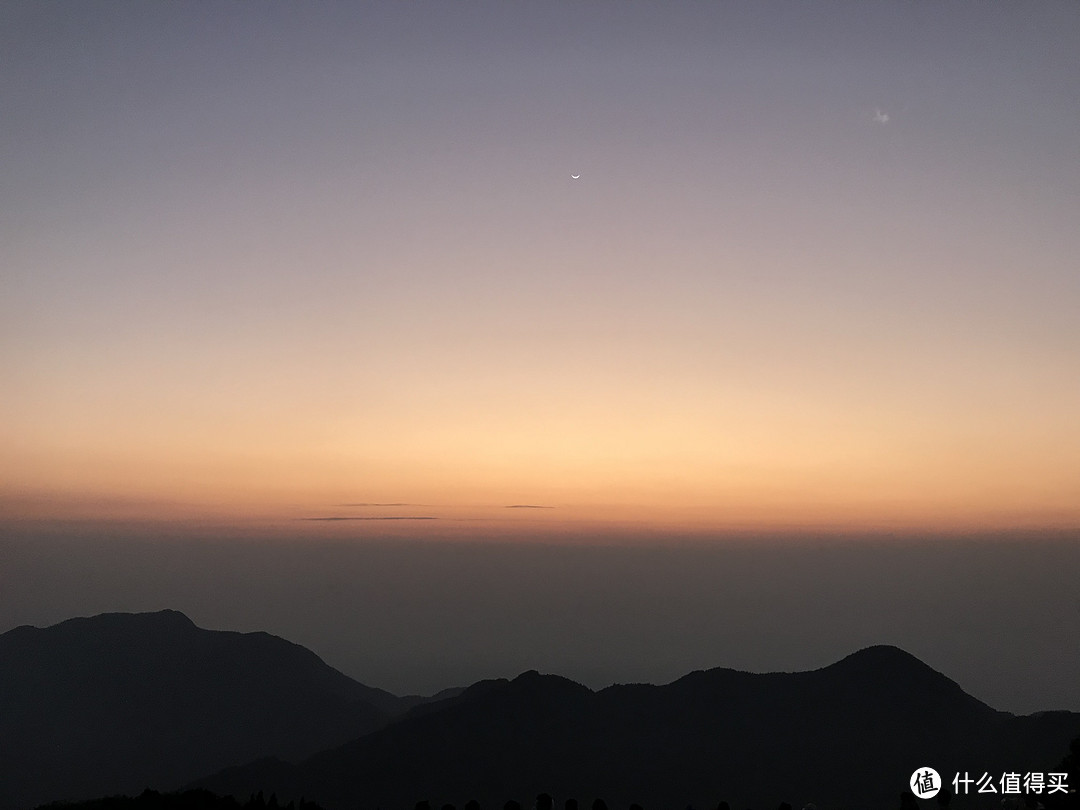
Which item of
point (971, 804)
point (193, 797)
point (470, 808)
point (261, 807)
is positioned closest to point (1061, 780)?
point (470, 808)

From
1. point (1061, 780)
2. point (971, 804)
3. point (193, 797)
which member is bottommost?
point (971, 804)

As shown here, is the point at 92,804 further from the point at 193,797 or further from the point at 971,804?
the point at 971,804

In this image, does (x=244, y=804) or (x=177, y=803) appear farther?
(x=244, y=804)

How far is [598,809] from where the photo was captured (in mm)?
41844

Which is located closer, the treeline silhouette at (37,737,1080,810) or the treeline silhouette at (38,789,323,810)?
the treeline silhouette at (37,737,1080,810)

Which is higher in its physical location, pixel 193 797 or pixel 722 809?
pixel 722 809

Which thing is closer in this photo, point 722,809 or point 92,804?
point 722,809

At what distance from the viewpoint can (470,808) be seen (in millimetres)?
40062

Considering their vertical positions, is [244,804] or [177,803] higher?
[177,803]

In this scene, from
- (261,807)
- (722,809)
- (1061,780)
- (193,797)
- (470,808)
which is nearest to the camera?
(722,809)

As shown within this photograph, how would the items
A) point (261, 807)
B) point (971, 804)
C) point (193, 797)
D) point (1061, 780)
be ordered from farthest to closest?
point (971, 804) → point (193, 797) → point (261, 807) → point (1061, 780)

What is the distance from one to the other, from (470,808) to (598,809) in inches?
248

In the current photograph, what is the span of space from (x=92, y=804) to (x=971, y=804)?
15399 cm

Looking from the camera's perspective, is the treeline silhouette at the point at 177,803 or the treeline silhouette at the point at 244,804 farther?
the treeline silhouette at the point at 177,803
